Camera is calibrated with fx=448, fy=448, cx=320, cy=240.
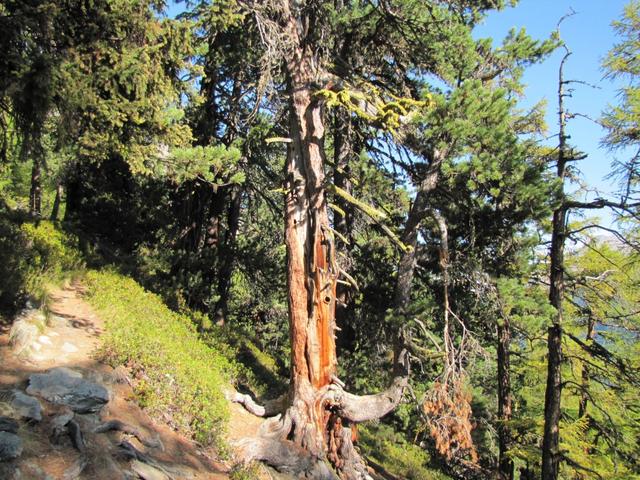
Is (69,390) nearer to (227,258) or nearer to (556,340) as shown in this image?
(227,258)

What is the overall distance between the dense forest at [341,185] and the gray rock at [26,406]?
5.84ft

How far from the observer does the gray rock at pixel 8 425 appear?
4523 mm

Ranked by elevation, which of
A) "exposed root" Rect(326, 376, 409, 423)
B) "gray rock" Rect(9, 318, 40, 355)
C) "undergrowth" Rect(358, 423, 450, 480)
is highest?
"gray rock" Rect(9, 318, 40, 355)

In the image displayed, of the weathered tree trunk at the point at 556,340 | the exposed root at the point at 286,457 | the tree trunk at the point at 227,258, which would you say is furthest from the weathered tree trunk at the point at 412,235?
the tree trunk at the point at 227,258

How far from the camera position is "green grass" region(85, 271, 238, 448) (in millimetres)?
7094

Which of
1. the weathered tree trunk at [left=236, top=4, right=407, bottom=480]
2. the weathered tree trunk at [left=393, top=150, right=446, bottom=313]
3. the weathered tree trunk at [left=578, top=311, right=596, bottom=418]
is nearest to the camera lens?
the weathered tree trunk at [left=236, top=4, right=407, bottom=480]

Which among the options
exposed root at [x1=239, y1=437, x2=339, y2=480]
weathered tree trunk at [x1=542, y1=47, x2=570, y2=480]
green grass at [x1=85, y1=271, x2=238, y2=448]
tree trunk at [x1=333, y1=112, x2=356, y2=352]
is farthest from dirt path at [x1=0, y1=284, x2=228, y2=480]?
weathered tree trunk at [x1=542, y1=47, x2=570, y2=480]

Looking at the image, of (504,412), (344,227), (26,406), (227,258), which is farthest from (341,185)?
(26,406)

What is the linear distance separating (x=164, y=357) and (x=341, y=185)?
6018 millimetres

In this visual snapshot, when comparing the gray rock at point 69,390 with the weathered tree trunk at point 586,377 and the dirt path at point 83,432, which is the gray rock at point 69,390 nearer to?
the dirt path at point 83,432

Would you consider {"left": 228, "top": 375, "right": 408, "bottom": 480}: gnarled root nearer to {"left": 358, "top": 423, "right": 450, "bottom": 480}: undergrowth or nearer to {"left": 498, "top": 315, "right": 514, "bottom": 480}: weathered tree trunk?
{"left": 498, "top": 315, "right": 514, "bottom": 480}: weathered tree trunk

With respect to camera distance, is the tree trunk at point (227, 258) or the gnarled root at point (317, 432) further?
the tree trunk at point (227, 258)

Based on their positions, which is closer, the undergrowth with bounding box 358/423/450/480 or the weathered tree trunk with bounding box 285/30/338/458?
the weathered tree trunk with bounding box 285/30/338/458

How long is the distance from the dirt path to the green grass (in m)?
0.28
